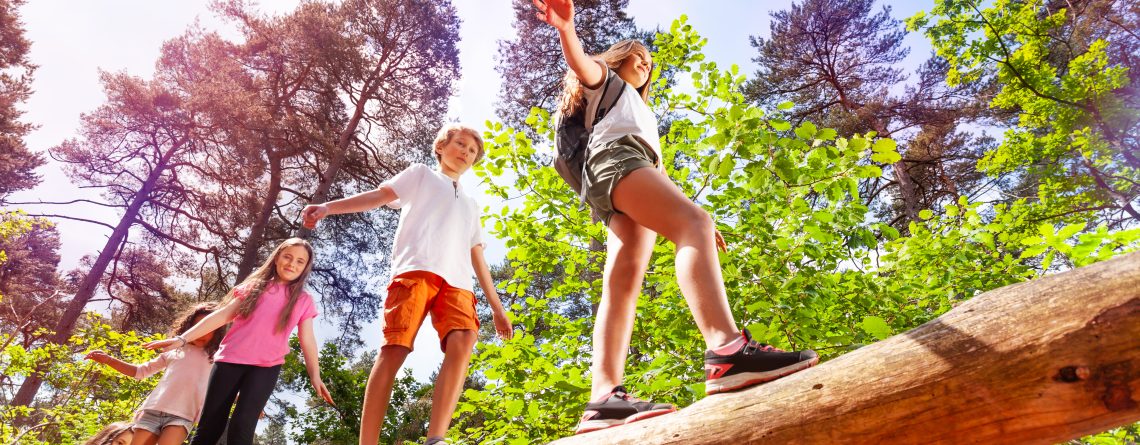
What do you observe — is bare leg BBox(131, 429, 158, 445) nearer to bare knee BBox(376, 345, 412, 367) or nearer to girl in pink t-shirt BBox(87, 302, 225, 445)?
girl in pink t-shirt BBox(87, 302, 225, 445)

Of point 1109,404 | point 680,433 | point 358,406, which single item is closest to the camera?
point 1109,404

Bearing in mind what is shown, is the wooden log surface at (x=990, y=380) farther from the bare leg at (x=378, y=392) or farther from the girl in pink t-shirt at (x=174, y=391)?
the girl in pink t-shirt at (x=174, y=391)

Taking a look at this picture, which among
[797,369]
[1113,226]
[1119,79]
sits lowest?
[797,369]

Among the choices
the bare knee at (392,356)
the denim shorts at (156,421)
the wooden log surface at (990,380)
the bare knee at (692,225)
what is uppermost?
the bare knee at (692,225)

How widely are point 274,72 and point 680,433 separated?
16242 millimetres

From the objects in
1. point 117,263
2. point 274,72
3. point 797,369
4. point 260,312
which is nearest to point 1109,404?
point 797,369

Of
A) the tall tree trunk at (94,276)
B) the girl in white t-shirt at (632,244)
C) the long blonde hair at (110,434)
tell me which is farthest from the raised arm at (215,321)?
the tall tree trunk at (94,276)

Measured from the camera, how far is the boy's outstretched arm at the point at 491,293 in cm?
293

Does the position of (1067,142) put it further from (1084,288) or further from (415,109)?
(415,109)

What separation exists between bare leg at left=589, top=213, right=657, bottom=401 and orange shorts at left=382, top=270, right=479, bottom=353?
88 cm

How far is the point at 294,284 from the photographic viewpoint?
3818 millimetres

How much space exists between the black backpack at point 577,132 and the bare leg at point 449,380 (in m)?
0.88

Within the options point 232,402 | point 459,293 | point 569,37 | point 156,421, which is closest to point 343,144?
point 156,421

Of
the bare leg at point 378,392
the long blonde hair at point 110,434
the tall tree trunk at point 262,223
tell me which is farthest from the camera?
the tall tree trunk at point 262,223
